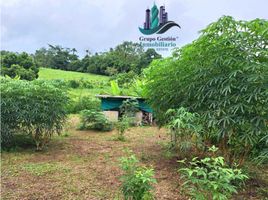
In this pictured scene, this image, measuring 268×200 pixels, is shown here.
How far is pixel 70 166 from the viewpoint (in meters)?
4.59

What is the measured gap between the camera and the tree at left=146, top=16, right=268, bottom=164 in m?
3.52

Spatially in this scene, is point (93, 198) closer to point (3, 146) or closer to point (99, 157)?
point (99, 157)

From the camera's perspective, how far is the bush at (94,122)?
8.23 m

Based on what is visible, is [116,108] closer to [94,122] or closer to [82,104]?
[94,122]

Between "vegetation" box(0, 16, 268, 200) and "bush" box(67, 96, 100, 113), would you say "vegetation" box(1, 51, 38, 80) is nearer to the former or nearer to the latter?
"bush" box(67, 96, 100, 113)

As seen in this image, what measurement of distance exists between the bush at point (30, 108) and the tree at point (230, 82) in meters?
2.17

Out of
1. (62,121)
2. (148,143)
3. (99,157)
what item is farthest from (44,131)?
(148,143)

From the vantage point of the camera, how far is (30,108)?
16.8 feet

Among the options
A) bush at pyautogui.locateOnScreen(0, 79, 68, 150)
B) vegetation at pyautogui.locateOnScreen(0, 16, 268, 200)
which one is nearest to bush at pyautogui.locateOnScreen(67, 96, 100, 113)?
vegetation at pyautogui.locateOnScreen(0, 16, 268, 200)

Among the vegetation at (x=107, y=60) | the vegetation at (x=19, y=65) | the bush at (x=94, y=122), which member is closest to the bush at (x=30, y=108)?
the bush at (x=94, y=122)

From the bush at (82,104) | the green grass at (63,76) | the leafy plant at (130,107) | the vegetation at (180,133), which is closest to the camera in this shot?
the vegetation at (180,133)

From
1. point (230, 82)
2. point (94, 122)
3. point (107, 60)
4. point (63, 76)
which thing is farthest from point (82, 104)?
point (107, 60)

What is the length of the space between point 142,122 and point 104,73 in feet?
55.5

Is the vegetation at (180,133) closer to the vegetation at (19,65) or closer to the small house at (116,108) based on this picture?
the small house at (116,108)
